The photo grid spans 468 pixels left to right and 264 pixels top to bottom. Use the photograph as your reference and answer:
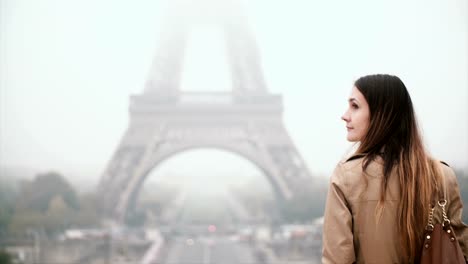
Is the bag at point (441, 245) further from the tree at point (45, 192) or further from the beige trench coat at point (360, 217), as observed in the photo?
the tree at point (45, 192)

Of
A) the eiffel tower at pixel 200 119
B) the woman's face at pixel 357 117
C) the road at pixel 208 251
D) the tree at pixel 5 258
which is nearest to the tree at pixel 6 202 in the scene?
the tree at pixel 5 258

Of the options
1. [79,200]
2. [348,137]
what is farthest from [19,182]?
[348,137]

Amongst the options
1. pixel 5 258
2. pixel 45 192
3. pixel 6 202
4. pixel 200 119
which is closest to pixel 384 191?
pixel 5 258

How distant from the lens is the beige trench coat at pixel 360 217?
3.16 ft

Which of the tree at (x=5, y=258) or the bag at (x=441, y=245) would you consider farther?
the tree at (x=5, y=258)

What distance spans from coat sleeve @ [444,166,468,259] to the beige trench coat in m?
0.05

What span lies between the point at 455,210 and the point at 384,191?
0.14 meters

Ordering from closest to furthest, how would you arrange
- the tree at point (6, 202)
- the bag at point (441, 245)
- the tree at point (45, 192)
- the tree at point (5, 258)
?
the bag at point (441, 245) < the tree at point (5, 258) < the tree at point (6, 202) < the tree at point (45, 192)

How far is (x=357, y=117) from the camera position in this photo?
103 cm

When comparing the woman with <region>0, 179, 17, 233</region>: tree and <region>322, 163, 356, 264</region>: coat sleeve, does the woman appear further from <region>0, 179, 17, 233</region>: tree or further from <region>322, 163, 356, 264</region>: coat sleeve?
<region>0, 179, 17, 233</region>: tree

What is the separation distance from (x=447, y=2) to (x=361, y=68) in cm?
107

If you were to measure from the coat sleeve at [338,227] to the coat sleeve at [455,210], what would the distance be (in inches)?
6.7

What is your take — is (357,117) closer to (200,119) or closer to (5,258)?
(5,258)

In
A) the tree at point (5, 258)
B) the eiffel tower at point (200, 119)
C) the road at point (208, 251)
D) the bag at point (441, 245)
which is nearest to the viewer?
the bag at point (441, 245)
